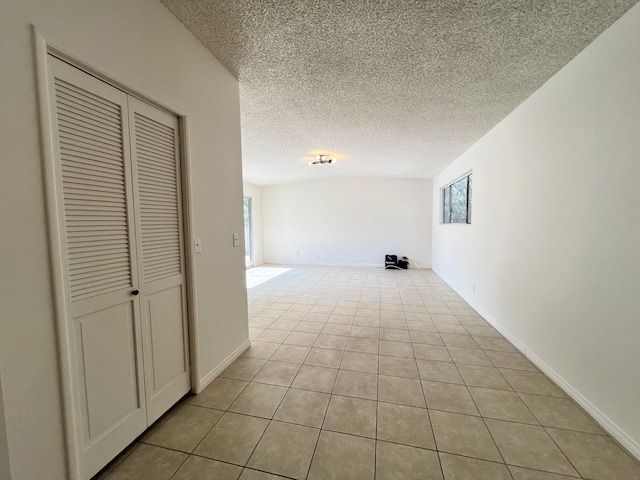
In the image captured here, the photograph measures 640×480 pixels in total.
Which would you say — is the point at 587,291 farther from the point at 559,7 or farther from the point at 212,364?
the point at 212,364

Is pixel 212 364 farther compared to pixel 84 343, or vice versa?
pixel 212 364

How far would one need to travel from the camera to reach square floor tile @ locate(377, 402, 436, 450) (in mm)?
1519

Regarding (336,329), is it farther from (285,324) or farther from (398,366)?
(398,366)

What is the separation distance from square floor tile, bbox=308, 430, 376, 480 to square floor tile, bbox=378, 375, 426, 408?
1.42ft

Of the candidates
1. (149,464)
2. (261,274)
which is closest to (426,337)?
(149,464)

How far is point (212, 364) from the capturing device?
211 cm

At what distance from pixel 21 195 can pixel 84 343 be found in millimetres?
703

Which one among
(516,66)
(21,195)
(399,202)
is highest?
(516,66)

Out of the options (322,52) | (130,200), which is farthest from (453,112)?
(130,200)

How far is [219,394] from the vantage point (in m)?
1.94

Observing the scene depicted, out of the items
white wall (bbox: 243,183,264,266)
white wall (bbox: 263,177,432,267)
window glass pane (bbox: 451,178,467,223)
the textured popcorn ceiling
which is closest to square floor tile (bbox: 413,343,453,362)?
the textured popcorn ceiling

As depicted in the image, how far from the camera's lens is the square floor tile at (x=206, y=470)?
4.29 feet

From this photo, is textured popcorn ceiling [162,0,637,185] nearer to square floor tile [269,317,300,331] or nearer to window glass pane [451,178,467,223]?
window glass pane [451,178,467,223]

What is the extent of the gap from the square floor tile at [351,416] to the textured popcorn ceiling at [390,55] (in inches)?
99.4
